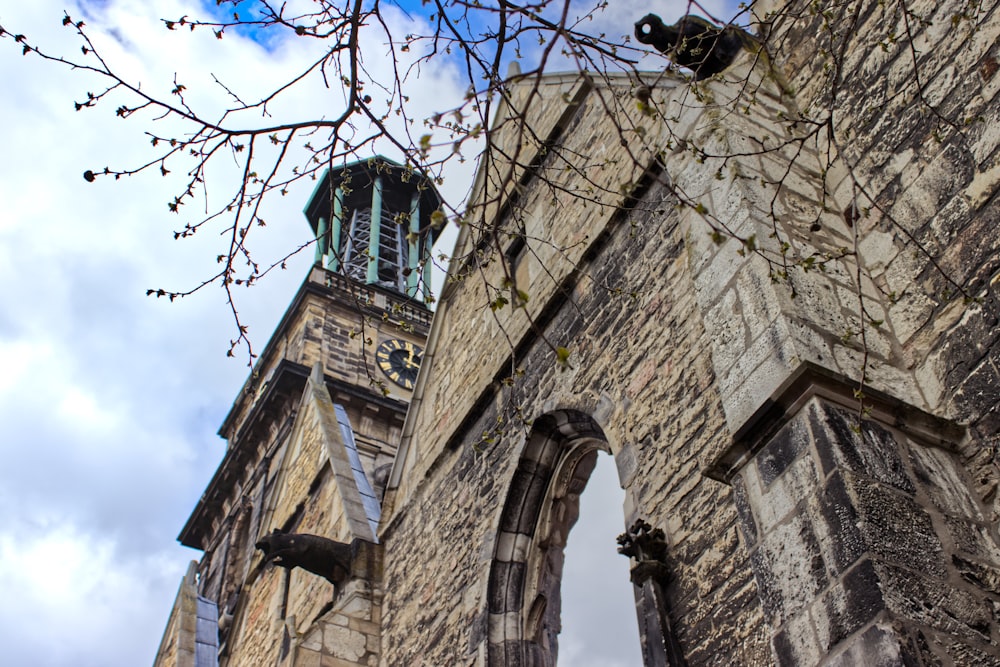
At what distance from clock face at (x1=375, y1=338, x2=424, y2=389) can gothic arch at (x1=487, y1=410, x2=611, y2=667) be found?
14.1 metres

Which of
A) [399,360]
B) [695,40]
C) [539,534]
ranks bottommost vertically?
[539,534]

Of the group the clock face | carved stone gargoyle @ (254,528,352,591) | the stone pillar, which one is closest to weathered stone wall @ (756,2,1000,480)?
the stone pillar

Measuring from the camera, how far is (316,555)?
25.4 feet

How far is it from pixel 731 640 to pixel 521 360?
3.16m

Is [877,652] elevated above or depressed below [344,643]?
below

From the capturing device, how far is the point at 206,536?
65.8 feet

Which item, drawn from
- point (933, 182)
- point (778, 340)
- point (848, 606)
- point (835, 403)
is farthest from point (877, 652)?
point (933, 182)

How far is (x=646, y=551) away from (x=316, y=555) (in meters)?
3.99

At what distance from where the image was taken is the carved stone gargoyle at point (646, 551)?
4.25 metres

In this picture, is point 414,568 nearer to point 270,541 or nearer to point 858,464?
point 270,541

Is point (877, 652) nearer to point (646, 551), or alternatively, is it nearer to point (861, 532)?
point (861, 532)

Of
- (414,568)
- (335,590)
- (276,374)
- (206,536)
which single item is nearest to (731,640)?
(414,568)

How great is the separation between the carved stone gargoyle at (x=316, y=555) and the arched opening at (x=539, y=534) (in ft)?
6.82

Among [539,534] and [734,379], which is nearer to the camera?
[734,379]
